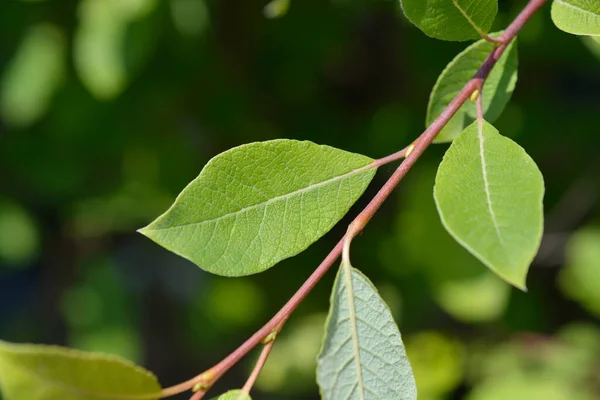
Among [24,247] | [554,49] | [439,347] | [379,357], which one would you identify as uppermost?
[554,49]

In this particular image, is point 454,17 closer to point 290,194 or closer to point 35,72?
Result: point 290,194

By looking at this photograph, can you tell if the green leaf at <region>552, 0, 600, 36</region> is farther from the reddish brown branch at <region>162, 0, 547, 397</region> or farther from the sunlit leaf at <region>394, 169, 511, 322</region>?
the sunlit leaf at <region>394, 169, 511, 322</region>

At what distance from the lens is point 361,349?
2.27 ft

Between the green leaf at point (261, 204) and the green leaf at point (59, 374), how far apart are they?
0.13m

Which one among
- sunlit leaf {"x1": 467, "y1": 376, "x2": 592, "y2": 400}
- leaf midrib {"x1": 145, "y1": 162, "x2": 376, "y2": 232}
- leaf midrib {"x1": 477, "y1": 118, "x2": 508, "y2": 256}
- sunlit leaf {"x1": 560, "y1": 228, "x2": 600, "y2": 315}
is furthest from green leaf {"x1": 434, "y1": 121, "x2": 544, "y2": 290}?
sunlit leaf {"x1": 560, "y1": 228, "x2": 600, "y2": 315}

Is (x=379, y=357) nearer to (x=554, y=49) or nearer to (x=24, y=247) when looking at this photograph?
(x=554, y=49)

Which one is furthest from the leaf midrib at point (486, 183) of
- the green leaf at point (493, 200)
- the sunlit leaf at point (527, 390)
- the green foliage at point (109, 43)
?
the sunlit leaf at point (527, 390)

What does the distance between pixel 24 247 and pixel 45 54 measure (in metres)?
0.71

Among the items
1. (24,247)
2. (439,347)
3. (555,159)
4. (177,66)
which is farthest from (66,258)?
(555,159)

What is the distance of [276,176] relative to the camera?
72cm

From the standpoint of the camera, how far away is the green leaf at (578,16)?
754 mm

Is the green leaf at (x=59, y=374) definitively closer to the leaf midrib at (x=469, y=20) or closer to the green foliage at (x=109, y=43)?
the leaf midrib at (x=469, y=20)

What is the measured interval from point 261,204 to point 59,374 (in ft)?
0.80

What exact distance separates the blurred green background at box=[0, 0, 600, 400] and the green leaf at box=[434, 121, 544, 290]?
29.6 inches
